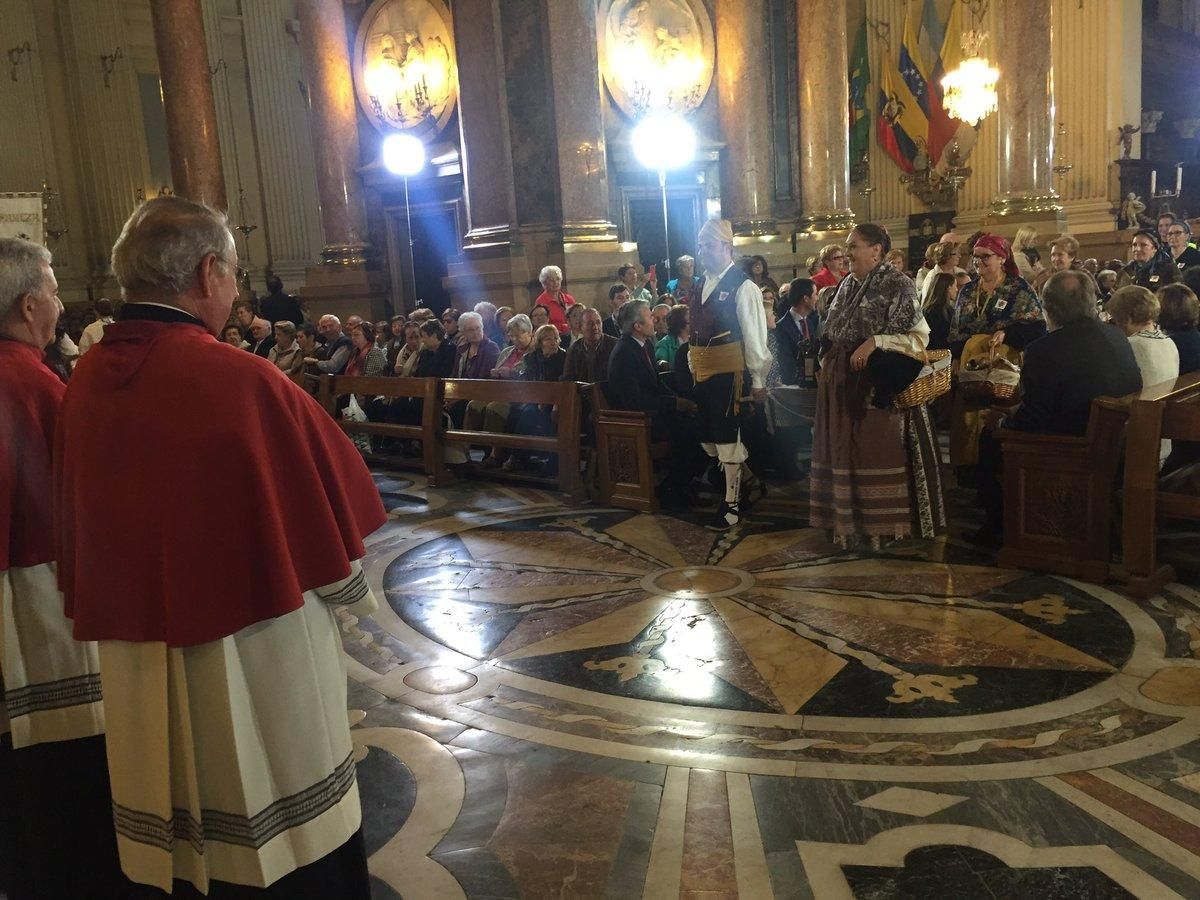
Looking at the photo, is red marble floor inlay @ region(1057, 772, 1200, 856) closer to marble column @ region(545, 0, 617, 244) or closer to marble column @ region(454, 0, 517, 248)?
marble column @ region(545, 0, 617, 244)

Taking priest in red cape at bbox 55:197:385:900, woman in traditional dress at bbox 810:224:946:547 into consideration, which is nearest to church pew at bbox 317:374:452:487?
woman in traditional dress at bbox 810:224:946:547

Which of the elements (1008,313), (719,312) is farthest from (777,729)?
(1008,313)

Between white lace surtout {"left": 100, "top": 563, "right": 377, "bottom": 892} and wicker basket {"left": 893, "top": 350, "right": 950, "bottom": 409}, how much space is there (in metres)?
3.88

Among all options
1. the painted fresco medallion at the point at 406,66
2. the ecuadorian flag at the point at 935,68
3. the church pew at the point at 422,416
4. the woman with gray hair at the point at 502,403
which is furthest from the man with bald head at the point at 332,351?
the ecuadorian flag at the point at 935,68

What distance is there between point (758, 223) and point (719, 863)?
40.8 ft

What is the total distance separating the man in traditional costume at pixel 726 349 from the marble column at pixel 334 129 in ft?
30.7

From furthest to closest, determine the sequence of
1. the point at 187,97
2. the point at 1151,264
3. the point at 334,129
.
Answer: the point at 334,129 < the point at 187,97 < the point at 1151,264

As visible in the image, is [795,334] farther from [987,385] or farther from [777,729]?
[777,729]

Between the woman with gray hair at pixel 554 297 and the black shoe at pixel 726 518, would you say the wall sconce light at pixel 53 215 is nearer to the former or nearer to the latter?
the woman with gray hair at pixel 554 297

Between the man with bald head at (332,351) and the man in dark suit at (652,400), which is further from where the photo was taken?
the man with bald head at (332,351)

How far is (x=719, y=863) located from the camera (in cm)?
277

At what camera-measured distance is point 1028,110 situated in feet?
43.9

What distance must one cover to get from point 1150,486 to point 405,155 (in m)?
11.0

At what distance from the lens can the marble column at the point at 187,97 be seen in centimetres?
1230
